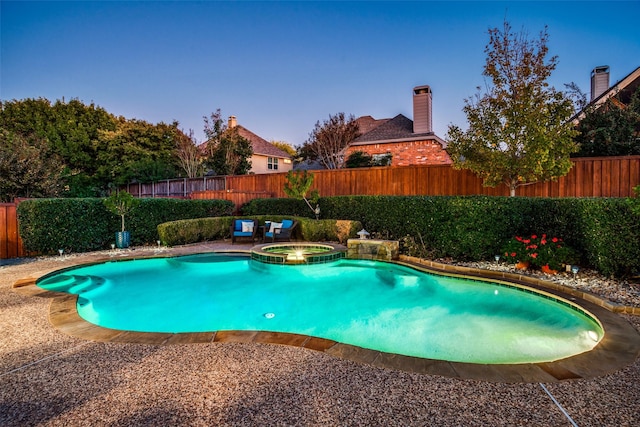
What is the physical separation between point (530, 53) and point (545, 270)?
6264 mm

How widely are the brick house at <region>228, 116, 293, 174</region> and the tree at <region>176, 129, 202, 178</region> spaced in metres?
2.90

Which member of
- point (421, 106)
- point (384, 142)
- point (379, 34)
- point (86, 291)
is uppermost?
point (379, 34)

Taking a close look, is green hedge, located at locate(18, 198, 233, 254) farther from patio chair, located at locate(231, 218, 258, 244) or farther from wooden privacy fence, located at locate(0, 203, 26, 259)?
patio chair, located at locate(231, 218, 258, 244)

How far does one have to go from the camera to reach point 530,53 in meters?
8.97

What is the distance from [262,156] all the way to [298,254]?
1768cm

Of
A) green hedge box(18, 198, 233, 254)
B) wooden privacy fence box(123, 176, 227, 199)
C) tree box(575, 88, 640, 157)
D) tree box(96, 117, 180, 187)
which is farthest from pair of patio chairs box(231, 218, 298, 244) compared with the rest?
tree box(96, 117, 180, 187)

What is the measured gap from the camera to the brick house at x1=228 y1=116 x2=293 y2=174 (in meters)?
24.0

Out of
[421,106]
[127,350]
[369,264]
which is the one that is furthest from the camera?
[421,106]

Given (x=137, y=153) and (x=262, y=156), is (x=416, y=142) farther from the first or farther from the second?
(x=137, y=153)

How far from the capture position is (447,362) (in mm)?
2760

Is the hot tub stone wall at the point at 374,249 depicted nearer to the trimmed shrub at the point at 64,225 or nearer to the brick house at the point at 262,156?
the trimmed shrub at the point at 64,225

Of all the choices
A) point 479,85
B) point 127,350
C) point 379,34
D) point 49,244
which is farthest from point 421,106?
point 127,350

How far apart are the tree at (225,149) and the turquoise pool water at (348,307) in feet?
45.8

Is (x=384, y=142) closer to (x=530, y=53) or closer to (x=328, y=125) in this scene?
(x=328, y=125)
